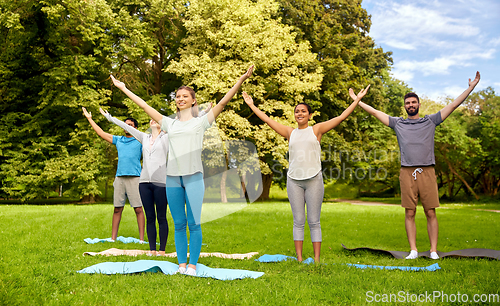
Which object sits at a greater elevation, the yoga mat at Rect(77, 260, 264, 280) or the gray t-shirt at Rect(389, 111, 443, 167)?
the gray t-shirt at Rect(389, 111, 443, 167)

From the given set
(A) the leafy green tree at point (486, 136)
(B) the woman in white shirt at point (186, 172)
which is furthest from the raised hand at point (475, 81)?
(A) the leafy green tree at point (486, 136)

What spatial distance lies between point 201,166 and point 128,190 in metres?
3.25

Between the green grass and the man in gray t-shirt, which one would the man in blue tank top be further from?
the man in gray t-shirt

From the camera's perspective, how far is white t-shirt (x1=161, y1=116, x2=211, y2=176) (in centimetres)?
418

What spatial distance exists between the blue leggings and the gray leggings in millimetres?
1509

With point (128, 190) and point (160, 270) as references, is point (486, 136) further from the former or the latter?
point (160, 270)

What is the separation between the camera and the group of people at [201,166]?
425 cm

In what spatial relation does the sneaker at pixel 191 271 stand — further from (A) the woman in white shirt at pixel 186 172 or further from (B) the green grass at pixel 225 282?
(B) the green grass at pixel 225 282

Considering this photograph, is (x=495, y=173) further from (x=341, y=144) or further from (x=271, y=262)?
(x=271, y=262)

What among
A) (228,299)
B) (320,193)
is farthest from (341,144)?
(228,299)

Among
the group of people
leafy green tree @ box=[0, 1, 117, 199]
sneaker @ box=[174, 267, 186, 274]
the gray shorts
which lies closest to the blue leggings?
the group of people

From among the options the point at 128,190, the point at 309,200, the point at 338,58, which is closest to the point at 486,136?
the point at 338,58

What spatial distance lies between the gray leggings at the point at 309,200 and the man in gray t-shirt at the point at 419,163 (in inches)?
71.0

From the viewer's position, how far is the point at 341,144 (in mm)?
23516
